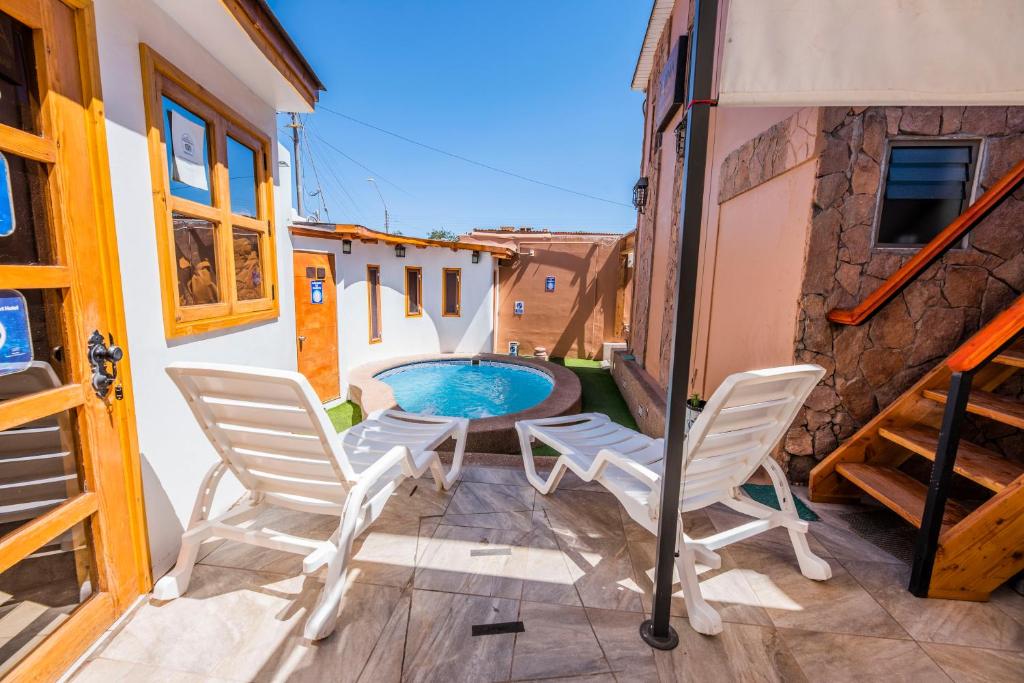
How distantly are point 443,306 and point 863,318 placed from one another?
925 cm

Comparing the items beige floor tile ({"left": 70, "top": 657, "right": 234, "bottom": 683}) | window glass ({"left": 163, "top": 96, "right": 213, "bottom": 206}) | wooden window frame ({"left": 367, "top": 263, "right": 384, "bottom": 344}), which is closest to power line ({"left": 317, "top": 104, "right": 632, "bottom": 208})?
wooden window frame ({"left": 367, "top": 263, "right": 384, "bottom": 344})

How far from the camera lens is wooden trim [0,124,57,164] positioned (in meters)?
1.34

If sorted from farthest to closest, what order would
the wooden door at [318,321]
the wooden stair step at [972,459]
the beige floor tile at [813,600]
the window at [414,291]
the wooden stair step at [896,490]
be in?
the window at [414,291] < the wooden door at [318,321] < the wooden stair step at [896,490] < the wooden stair step at [972,459] < the beige floor tile at [813,600]

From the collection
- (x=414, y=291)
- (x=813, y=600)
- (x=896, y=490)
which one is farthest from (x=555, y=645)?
(x=414, y=291)

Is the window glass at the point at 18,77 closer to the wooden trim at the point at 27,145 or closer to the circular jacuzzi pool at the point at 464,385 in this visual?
the wooden trim at the point at 27,145

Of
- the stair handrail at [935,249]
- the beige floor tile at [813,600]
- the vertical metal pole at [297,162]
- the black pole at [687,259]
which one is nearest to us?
the black pole at [687,259]

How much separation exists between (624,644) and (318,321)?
6694 millimetres

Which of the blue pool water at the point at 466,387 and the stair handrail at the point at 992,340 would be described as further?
the blue pool water at the point at 466,387

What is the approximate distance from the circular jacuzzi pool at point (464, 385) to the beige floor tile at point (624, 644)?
372 cm

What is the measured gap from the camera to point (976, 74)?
1.21m

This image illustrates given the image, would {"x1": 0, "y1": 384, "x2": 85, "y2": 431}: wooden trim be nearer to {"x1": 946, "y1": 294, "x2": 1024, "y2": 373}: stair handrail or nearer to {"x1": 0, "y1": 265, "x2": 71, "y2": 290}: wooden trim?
{"x1": 0, "y1": 265, "x2": 71, "y2": 290}: wooden trim

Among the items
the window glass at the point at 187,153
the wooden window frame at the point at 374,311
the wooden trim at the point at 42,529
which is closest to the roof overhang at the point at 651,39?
the window glass at the point at 187,153

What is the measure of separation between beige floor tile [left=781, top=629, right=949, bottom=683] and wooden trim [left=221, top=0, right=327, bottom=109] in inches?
152

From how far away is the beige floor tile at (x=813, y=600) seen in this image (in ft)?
5.99
